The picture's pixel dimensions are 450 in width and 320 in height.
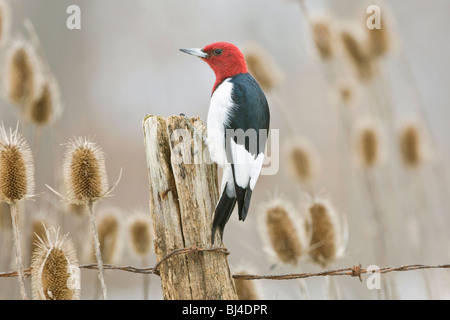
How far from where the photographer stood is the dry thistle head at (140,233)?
268 cm

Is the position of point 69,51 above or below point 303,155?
above

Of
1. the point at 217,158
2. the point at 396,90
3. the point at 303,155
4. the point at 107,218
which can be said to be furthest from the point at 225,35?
the point at 217,158

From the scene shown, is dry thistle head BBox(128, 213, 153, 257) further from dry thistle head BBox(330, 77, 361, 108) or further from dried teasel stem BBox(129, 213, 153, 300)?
dry thistle head BBox(330, 77, 361, 108)

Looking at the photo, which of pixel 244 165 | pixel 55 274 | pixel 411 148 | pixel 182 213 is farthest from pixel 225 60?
pixel 55 274

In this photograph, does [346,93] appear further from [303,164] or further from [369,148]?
[303,164]

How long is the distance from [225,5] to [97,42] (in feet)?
6.45

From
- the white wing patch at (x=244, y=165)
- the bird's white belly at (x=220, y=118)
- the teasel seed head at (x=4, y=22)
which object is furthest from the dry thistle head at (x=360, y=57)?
the teasel seed head at (x=4, y=22)

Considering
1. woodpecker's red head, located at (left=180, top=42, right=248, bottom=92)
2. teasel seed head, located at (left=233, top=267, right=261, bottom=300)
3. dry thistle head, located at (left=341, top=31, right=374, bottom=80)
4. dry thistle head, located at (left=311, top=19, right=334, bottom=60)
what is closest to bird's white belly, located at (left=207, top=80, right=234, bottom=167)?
woodpecker's red head, located at (left=180, top=42, right=248, bottom=92)

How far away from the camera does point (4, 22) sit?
2914mm

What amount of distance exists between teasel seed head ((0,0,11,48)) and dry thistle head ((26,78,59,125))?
32 centimetres

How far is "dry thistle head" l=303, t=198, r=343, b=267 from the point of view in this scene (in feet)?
8.57

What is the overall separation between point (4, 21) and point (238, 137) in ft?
5.08
